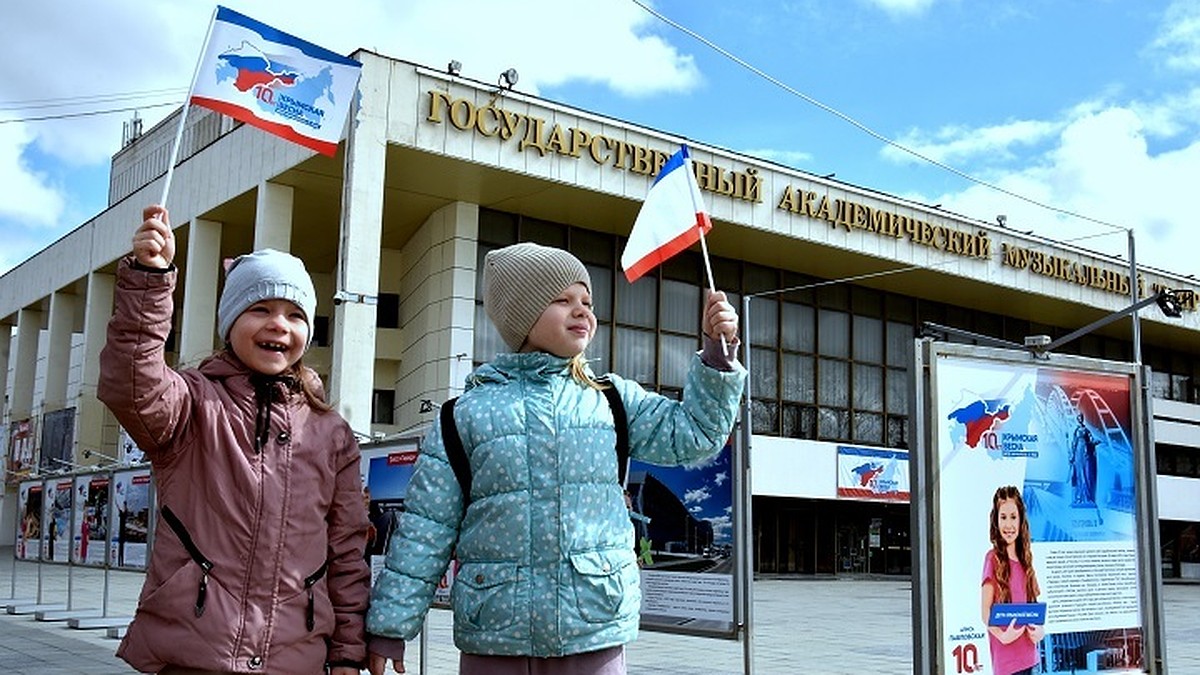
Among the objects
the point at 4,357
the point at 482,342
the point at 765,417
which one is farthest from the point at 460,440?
the point at 4,357

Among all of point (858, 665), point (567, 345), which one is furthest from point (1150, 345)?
point (567, 345)

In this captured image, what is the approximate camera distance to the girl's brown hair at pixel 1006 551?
14.5 feet

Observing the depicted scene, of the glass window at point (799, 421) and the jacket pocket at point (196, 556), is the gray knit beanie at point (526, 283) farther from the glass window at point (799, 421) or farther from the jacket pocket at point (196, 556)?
the glass window at point (799, 421)

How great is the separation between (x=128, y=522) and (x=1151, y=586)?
9.48 metres

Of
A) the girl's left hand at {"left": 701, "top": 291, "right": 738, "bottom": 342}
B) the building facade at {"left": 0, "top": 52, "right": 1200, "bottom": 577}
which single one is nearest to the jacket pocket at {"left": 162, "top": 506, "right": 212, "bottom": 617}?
the girl's left hand at {"left": 701, "top": 291, "right": 738, "bottom": 342}

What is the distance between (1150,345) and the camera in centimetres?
3878

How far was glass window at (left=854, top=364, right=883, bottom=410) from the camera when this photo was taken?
3145cm

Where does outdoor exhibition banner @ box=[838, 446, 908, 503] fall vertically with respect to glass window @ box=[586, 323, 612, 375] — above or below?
below

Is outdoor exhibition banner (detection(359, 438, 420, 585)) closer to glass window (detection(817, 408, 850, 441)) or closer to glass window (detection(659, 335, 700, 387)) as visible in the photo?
→ glass window (detection(659, 335, 700, 387))

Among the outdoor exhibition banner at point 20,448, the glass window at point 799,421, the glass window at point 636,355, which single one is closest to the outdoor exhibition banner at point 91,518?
the glass window at point 636,355

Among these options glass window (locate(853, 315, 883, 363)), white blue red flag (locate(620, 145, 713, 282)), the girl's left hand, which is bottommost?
the girl's left hand

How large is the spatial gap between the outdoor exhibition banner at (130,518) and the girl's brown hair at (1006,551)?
28.3 feet

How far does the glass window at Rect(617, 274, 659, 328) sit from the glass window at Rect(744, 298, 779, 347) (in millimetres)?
3039

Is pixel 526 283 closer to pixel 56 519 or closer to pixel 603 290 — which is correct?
pixel 56 519
